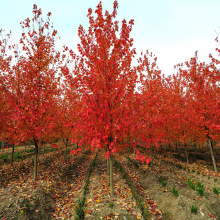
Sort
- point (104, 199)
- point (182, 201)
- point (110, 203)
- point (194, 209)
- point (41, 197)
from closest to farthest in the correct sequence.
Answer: point (194, 209)
point (110, 203)
point (182, 201)
point (104, 199)
point (41, 197)

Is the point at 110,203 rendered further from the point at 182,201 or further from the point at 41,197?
the point at 41,197

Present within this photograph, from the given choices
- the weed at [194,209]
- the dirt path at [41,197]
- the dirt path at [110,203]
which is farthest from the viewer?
the dirt path at [41,197]

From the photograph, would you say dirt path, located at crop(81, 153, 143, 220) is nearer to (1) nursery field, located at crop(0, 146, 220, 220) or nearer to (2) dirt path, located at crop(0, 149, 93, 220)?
(1) nursery field, located at crop(0, 146, 220, 220)

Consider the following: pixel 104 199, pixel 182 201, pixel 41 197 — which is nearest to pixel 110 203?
pixel 104 199

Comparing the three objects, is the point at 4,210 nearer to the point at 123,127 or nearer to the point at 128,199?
the point at 128,199

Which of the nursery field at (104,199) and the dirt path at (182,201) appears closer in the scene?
the dirt path at (182,201)

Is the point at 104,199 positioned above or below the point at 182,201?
below

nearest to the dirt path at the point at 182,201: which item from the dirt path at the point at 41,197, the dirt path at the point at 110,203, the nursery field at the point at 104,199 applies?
the nursery field at the point at 104,199

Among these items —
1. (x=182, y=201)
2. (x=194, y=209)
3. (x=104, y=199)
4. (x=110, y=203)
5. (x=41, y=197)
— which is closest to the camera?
(x=194, y=209)

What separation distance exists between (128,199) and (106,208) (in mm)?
968

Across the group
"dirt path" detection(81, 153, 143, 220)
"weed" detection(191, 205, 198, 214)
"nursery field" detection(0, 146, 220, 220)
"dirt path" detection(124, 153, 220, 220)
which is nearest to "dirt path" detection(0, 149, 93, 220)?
"nursery field" detection(0, 146, 220, 220)

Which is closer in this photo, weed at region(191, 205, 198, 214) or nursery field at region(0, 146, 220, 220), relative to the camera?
weed at region(191, 205, 198, 214)

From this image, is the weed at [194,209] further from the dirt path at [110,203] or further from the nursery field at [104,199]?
the dirt path at [110,203]

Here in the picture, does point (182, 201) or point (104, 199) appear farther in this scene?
point (104, 199)
